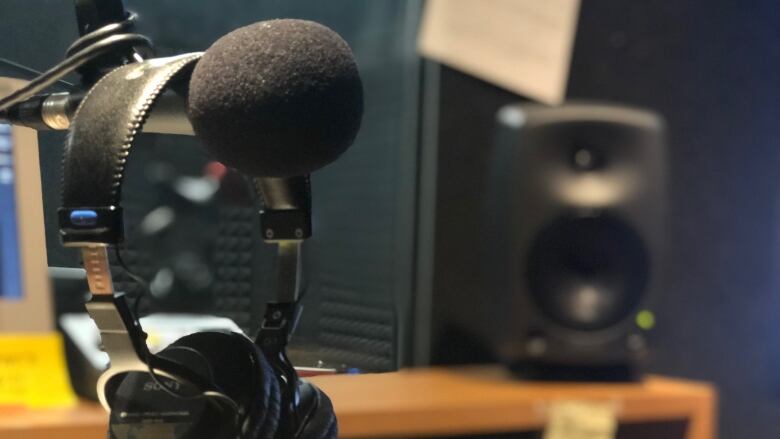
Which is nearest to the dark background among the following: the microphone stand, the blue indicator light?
the microphone stand

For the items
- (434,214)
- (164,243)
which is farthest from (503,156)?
(164,243)

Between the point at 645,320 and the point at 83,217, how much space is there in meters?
0.81

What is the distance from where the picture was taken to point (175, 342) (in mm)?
342

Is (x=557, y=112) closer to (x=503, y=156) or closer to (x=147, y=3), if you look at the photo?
(x=503, y=156)

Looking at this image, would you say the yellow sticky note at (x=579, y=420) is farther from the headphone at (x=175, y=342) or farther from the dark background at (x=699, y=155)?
the headphone at (x=175, y=342)

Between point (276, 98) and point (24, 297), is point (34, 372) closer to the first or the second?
point (24, 297)

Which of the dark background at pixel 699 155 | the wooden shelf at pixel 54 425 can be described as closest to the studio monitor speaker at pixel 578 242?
the dark background at pixel 699 155

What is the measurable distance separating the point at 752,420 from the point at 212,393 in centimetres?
126

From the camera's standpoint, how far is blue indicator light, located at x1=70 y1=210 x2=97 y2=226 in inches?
10.9

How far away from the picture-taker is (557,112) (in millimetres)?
959

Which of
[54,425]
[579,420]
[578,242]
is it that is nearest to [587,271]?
[578,242]

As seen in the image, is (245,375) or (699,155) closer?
(245,375)

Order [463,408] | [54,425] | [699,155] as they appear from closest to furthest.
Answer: [54,425] → [463,408] → [699,155]

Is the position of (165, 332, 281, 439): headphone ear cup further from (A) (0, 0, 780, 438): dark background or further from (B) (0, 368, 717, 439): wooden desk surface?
(A) (0, 0, 780, 438): dark background
